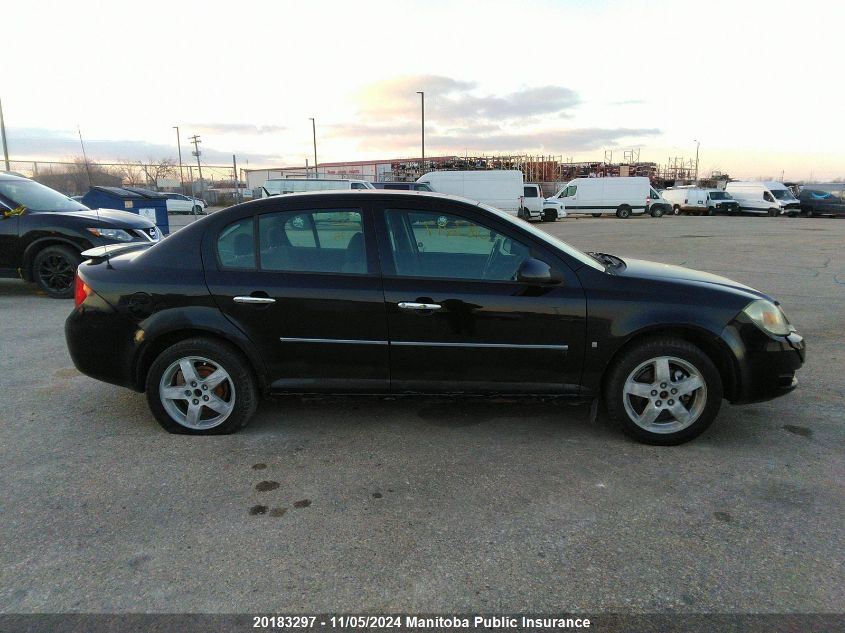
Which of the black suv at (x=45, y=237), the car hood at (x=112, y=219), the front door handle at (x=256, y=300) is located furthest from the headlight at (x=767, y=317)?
the car hood at (x=112, y=219)

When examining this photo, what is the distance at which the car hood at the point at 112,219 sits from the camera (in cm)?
830

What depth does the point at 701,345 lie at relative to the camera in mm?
3604

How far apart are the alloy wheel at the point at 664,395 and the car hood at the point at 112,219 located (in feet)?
25.1

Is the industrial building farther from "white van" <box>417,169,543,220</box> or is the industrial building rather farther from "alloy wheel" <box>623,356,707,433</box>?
"alloy wheel" <box>623,356,707,433</box>

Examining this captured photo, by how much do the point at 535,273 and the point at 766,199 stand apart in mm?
39946

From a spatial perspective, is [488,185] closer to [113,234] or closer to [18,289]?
[113,234]

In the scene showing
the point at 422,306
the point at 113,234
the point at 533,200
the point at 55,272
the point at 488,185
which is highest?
the point at 488,185

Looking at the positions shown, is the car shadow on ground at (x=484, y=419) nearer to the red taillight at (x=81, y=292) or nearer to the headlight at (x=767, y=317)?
the headlight at (x=767, y=317)

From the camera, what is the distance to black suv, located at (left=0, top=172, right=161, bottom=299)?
8.03m

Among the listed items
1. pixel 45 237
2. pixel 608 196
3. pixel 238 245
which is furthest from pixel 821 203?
pixel 238 245

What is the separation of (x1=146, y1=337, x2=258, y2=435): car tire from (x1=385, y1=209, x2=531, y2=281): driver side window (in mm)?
1244

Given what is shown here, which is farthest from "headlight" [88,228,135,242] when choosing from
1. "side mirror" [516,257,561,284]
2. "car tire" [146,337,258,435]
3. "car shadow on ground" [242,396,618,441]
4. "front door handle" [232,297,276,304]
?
"side mirror" [516,257,561,284]

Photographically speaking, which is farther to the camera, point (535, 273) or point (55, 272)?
point (55, 272)

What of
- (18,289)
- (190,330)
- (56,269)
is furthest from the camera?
A: (18,289)
